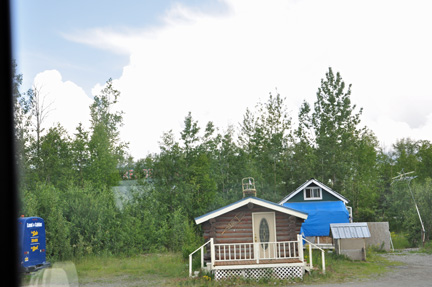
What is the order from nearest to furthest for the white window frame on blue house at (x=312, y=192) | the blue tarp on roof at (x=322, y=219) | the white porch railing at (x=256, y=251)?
the white porch railing at (x=256, y=251), the blue tarp on roof at (x=322, y=219), the white window frame on blue house at (x=312, y=192)

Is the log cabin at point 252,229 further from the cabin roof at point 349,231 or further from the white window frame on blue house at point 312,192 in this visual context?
the white window frame on blue house at point 312,192

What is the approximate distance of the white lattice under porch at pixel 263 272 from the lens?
1664cm

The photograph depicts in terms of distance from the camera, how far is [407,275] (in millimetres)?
16859

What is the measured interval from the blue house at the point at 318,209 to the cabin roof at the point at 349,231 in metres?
4.10

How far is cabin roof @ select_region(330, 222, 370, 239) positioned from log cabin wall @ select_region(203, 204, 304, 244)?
4847 millimetres

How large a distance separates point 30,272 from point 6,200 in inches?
368

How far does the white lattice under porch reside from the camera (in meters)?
16.6

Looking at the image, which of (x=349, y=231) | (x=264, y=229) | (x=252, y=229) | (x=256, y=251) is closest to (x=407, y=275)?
(x=349, y=231)

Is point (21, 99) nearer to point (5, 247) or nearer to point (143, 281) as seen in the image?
point (143, 281)

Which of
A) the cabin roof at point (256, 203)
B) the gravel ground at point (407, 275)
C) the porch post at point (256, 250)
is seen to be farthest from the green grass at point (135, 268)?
the gravel ground at point (407, 275)

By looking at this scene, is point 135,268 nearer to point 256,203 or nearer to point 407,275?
point 256,203

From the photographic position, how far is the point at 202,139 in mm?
33000

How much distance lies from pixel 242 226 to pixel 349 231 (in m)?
7.36

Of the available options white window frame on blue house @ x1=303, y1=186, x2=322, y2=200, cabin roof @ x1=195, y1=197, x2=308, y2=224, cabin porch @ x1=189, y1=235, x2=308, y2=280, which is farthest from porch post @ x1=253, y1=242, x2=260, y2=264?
white window frame on blue house @ x1=303, y1=186, x2=322, y2=200
